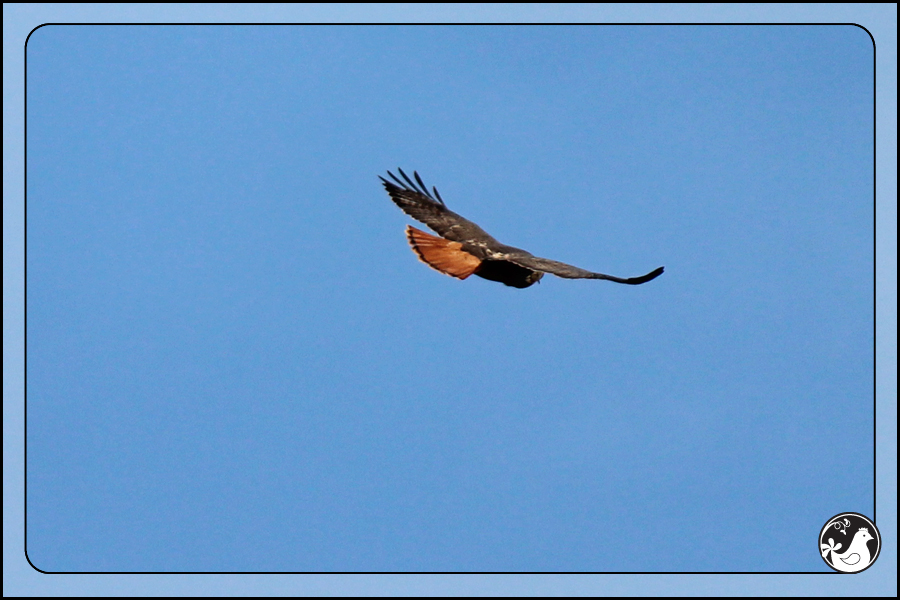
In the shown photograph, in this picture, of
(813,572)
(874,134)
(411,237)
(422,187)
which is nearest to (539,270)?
(411,237)

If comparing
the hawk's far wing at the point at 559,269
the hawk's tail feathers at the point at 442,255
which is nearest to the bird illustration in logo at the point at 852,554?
the hawk's far wing at the point at 559,269

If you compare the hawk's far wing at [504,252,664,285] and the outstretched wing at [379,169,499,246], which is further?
the outstretched wing at [379,169,499,246]

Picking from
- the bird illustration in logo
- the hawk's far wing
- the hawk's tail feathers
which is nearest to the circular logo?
the bird illustration in logo

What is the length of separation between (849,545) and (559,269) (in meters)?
6.35

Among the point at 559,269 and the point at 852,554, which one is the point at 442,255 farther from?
the point at 852,554

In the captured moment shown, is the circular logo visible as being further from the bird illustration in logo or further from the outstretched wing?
the outstretched wing

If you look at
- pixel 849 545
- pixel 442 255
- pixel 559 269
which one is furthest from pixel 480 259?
pixel 849 545

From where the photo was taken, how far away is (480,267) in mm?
16297

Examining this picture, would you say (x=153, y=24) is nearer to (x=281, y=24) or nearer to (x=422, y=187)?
(x=281, y=24)

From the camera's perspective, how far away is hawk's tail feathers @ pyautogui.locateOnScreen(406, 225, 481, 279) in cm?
1588

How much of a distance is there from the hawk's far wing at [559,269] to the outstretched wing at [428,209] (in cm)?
144

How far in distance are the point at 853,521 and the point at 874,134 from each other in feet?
23.5

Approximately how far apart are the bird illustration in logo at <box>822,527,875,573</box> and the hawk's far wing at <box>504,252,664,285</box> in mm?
5639

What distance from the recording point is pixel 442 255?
16047mm
